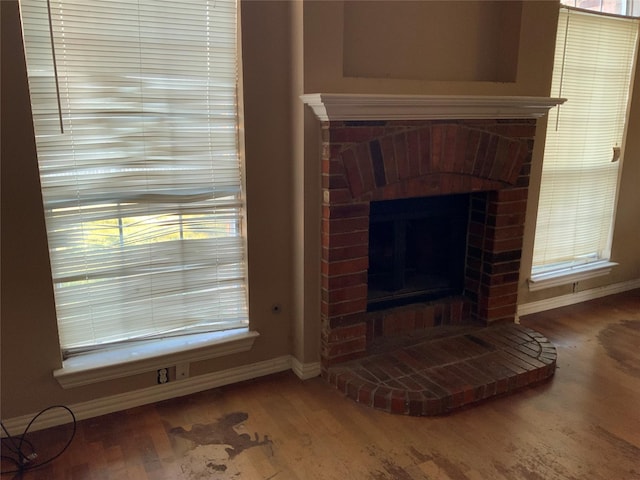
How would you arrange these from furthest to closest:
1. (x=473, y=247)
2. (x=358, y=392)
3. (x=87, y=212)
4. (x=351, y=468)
→ 1. (x=473, y=247)
2. (x=358, y=392)
3. (x=87, y=212)
4. (x=351, y=468)

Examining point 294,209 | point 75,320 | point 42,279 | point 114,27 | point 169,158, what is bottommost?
point 75,320

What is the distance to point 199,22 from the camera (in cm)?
224

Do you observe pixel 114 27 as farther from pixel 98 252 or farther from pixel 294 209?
pixel 294 209

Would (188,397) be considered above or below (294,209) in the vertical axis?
below

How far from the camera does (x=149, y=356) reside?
234 cm

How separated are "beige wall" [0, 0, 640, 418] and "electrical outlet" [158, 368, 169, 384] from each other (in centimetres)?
6

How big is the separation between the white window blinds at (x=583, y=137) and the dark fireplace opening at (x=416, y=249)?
713mm

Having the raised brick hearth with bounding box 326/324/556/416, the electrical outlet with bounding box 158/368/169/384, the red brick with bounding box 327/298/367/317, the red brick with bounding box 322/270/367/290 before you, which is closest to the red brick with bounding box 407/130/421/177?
the red brick with bounding box 322/270/367/290

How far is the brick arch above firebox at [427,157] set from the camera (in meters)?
2.42

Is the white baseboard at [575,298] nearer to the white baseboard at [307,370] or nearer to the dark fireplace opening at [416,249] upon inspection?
the dark fireplace opening at [416,249]

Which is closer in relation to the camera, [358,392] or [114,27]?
[114,27]

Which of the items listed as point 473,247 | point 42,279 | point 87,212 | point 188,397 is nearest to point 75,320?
point 42,279

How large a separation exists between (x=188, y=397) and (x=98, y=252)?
2.70ft

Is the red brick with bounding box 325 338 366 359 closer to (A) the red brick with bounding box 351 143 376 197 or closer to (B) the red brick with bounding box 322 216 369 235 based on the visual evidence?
(B) the red brick with bounding box 322 216 369 235
